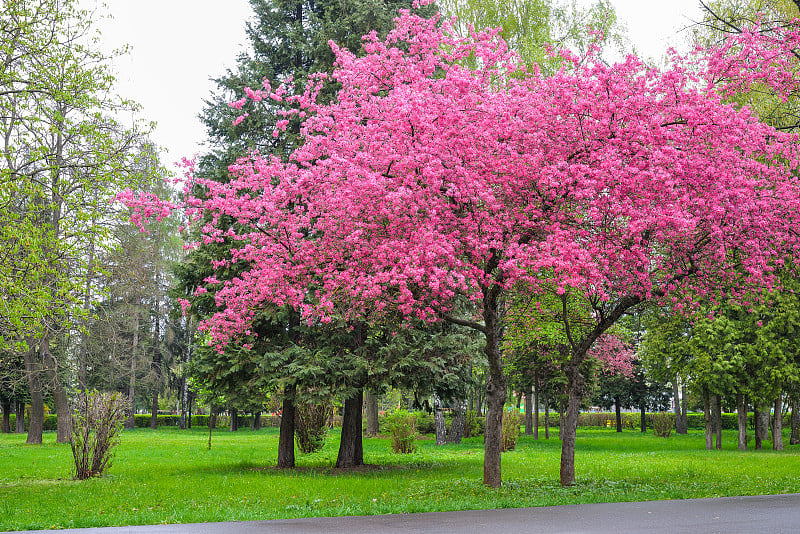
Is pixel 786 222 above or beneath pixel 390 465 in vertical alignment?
above

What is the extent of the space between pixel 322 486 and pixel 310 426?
7.03 metres

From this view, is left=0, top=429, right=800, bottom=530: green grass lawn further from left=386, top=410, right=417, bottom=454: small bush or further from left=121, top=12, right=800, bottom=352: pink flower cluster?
left=121, top=12, right=800, bottom=352: pink flower cluster

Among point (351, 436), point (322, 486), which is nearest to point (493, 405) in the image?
point (322, 486)

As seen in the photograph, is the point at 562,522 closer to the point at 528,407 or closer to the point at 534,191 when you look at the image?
the point at 534,191

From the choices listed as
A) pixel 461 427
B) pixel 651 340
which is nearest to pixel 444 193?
pixel 461 427

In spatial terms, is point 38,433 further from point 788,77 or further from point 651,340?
point 788,77

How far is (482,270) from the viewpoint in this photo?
35.9 feet

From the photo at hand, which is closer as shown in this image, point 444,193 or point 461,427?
point 444,193

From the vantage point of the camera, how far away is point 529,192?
11.1 meters

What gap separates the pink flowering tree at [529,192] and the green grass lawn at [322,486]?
10.3ft

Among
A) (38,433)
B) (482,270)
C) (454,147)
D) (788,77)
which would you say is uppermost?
(788,77)

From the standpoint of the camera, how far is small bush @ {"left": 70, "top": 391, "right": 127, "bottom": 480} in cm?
1455

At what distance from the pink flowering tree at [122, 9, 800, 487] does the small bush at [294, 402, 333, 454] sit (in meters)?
8.70

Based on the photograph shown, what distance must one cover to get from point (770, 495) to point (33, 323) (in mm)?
12352
